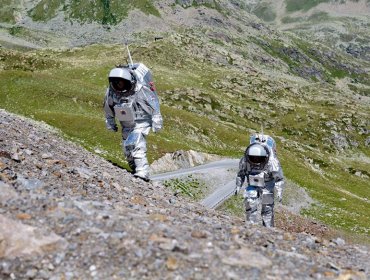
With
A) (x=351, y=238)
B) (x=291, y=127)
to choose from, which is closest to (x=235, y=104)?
(x=291, y=127)

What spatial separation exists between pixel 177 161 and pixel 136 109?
82.5ft

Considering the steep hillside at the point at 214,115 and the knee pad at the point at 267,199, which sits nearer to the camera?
the knee pad at the point at 267,199

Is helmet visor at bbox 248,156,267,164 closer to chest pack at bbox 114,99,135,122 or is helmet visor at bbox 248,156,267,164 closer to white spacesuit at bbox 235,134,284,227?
white spacesuit at bbox 235,134,284,227

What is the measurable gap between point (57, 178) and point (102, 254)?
5.94 m

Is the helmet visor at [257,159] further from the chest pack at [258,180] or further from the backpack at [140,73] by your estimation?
the backpack at [140,73]

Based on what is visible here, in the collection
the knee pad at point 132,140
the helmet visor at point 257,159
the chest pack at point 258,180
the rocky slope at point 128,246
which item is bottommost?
the chest pack at point 258,180

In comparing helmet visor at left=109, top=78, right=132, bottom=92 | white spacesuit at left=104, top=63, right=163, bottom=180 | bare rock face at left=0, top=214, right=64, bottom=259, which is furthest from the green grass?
bare rock face at left=0, top=214, right=64, bottom=259

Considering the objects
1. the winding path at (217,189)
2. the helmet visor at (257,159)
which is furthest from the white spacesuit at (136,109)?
the winding path at (217,189)

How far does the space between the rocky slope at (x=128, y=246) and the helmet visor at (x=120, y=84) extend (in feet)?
22.7

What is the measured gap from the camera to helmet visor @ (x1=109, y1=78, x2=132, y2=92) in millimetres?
19531

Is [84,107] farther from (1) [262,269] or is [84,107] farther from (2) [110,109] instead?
(1) [262,269]

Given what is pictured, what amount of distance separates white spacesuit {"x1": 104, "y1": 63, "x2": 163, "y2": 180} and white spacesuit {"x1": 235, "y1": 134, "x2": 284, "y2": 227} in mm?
5039

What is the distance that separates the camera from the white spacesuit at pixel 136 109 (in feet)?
64.6

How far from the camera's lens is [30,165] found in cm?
1534
